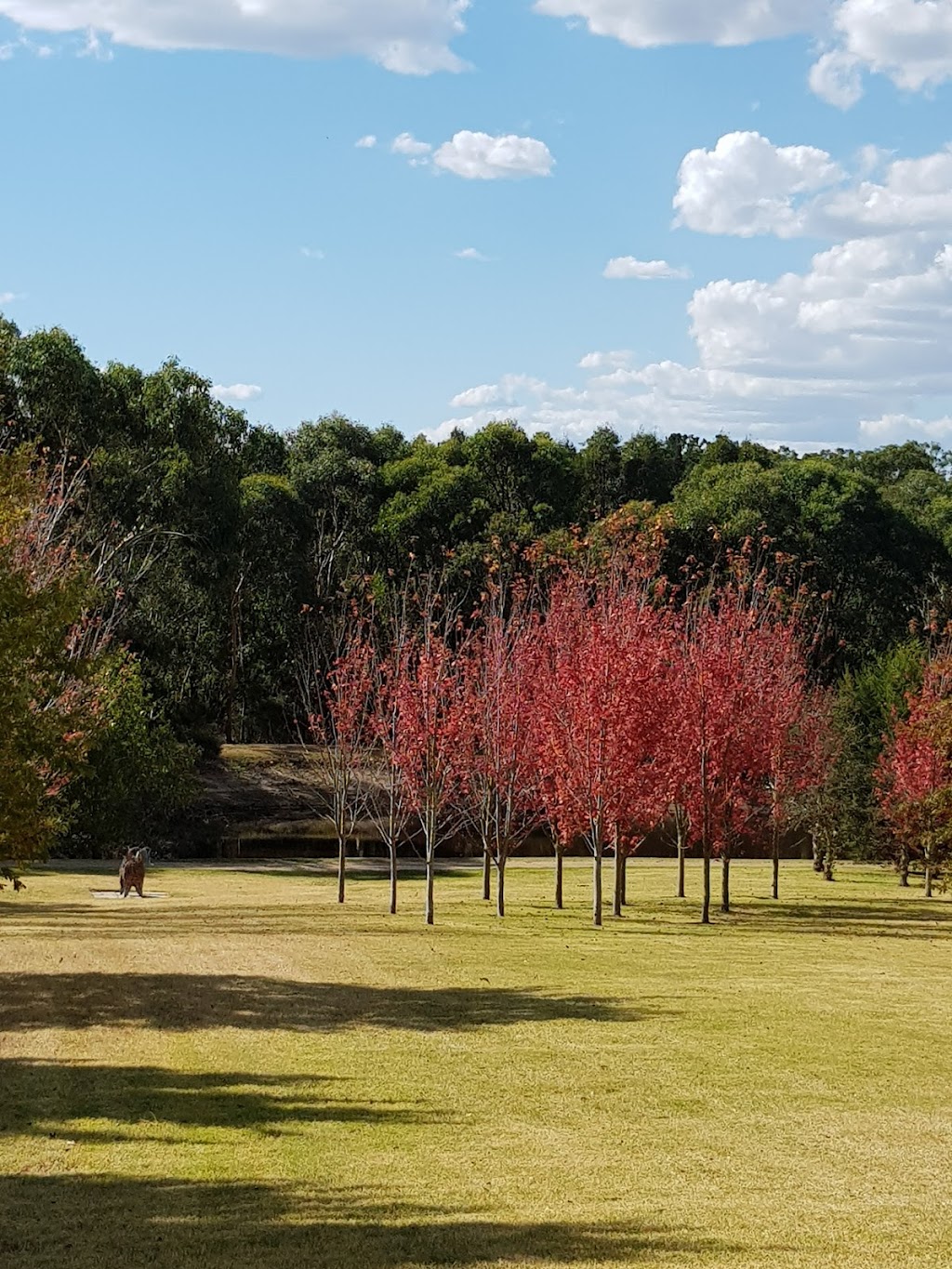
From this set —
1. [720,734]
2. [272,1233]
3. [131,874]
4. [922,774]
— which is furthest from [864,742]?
[272,1233]

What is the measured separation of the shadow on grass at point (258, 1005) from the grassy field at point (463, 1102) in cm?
7

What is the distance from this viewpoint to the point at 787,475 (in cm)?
6644

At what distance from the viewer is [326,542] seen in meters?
65.1

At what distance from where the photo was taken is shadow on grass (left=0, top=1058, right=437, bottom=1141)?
1176 centimetres

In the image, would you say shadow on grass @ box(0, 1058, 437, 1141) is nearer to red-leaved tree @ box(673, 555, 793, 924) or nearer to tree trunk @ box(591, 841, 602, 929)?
tree trunk @ box(591, 841, 602, 929)

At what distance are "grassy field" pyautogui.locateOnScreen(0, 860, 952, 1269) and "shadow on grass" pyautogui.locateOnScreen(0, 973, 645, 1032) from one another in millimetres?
68

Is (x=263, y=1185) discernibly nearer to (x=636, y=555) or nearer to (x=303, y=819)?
(x=636, y=555)

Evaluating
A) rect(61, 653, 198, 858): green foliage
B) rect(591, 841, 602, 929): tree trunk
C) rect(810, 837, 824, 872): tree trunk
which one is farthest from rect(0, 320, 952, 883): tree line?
rect(591, 841, 602, 929): tree trunk

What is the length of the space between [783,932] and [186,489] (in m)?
27.9

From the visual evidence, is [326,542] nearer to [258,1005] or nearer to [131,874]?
[131,874]

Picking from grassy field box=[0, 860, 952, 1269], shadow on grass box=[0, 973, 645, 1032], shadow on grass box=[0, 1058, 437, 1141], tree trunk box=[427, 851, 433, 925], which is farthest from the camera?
tree trunk box=[427, 851, 433, 925]

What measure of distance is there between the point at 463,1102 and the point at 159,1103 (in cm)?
246

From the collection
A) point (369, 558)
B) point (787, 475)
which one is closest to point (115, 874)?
point (369, 558)

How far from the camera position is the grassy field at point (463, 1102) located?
9.20 m
